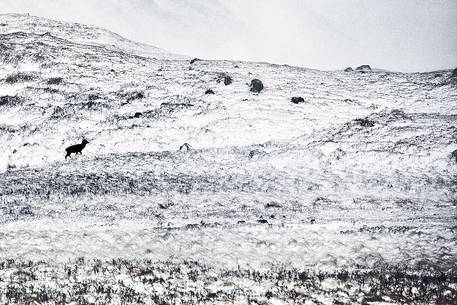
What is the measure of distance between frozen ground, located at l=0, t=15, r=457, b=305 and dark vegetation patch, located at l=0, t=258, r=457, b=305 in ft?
0.23

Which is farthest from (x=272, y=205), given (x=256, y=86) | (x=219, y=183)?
(x=256, y=86)

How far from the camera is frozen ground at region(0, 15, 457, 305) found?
1376cm

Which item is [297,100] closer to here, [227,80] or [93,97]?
[227,80]

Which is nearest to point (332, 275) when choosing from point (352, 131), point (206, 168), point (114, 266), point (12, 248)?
point (114, 266)

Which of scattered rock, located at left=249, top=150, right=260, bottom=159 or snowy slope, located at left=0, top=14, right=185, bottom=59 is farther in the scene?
snowy slope, located at left=0, top=14, right=185, bottom=59

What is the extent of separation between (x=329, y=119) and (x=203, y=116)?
12.0 meters

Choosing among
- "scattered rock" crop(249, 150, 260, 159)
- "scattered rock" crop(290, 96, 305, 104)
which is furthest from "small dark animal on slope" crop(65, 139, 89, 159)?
"scattered rock" crop(290, 96, 305, 104)

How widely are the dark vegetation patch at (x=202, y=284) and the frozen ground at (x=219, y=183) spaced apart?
0.07 metres

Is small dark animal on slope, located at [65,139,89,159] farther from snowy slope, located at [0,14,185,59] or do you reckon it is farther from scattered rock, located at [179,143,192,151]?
snowy slope, located at [0,14,185,59]

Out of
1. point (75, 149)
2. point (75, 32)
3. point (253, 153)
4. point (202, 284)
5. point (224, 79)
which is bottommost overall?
point (202, 284)

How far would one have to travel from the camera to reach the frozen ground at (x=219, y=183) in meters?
13.8

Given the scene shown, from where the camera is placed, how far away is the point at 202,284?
525 inches

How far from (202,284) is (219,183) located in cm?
1511

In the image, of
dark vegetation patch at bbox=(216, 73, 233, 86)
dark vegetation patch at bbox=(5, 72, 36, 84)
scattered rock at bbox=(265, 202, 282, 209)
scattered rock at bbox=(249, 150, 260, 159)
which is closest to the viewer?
scattered rock at bbox=(265, 202, 282, 209)
